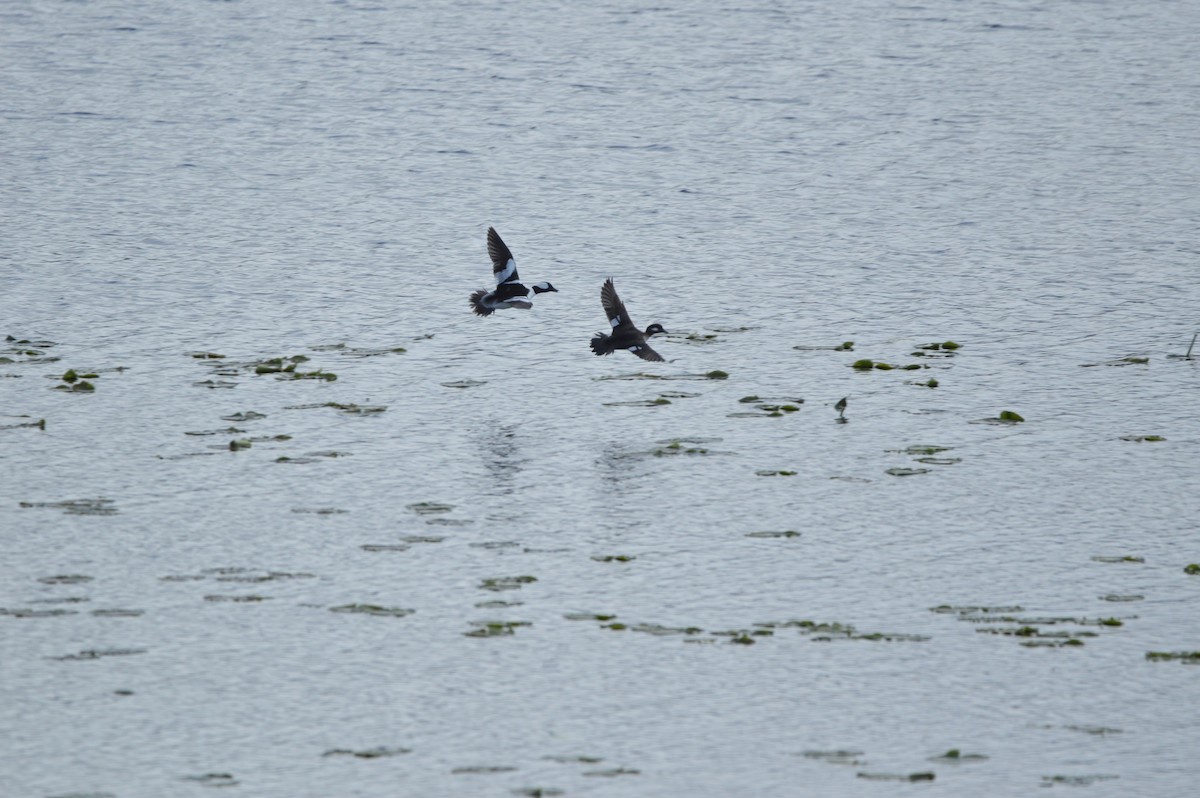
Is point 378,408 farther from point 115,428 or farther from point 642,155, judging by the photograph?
point 642,155

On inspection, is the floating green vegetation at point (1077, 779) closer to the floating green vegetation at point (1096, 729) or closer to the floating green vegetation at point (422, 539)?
the floating green vegetation at point (1096, 729)

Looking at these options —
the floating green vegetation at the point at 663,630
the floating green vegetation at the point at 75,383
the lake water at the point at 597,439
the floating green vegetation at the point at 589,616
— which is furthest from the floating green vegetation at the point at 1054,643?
the floating green vegetation at the point at 75,383

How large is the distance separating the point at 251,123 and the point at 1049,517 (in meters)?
18.9

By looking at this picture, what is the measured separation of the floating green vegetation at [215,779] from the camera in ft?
31.9

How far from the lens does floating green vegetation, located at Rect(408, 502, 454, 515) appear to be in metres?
14.1

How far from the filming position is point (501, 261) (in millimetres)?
18859

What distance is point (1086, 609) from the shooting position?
1226cm

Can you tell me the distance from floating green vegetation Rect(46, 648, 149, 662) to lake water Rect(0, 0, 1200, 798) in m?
0.04

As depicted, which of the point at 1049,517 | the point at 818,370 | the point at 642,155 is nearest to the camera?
the point at 1049,517

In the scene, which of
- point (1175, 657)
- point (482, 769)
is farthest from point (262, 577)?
point (1175, 657)

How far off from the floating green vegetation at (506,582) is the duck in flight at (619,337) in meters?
4.82

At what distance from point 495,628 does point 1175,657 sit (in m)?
4.63

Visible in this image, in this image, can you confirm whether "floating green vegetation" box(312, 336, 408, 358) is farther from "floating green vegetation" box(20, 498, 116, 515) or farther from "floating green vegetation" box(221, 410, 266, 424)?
"floating green vegetation" box(20, 498, 116, 515)

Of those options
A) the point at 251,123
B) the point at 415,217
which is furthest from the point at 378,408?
the point at 251,123
